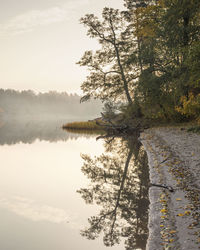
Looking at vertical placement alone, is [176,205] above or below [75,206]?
above

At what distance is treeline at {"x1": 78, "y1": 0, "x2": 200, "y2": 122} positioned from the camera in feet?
50.4

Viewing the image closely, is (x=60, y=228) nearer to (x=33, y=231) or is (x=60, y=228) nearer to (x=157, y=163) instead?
(x=33, y=231)

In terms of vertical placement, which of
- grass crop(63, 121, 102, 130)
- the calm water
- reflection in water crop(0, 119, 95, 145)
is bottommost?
reflection in water crop(0, 119, 95, 145)

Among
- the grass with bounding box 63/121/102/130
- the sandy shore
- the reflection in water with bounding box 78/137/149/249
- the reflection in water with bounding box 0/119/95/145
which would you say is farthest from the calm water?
the grass with bounding box 63/121/102/130

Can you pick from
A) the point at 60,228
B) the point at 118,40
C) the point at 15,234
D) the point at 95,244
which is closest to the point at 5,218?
the point at 15,234

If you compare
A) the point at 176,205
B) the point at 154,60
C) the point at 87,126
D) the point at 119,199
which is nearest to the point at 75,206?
the point at 119,199

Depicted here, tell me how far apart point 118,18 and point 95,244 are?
33.0 meters

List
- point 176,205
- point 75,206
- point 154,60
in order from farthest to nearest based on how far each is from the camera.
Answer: point 154,60 → point 75,206 → point 176,205

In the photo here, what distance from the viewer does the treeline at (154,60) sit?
15.4 m

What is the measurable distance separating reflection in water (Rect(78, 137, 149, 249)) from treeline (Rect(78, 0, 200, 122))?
633 cm

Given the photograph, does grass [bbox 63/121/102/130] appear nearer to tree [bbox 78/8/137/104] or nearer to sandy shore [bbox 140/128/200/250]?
tree [bbox 78/8/137/104]

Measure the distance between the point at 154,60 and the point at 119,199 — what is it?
16391mm

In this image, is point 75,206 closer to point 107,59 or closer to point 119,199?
point 119,199

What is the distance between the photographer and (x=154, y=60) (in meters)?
20.3
